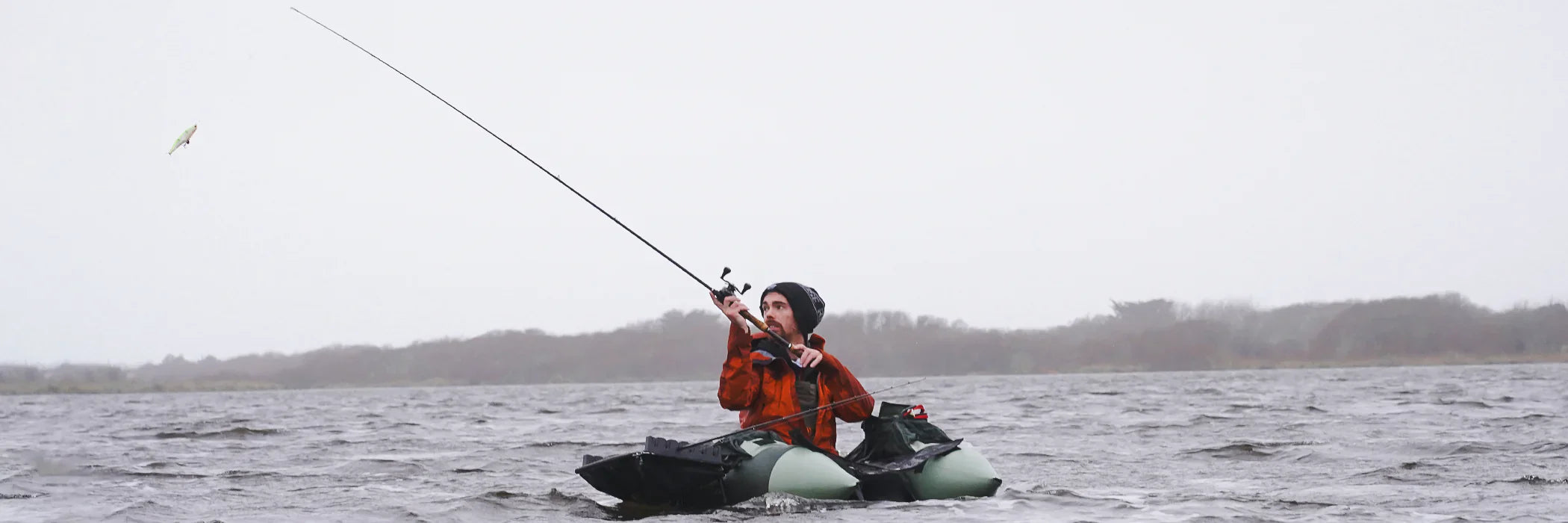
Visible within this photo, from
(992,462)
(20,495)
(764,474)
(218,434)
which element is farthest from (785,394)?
(218,434)

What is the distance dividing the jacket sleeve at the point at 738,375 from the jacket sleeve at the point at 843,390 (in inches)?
20.3

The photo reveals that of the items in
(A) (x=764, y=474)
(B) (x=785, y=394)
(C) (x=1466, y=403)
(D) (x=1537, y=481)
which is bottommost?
(D) (x=1537, y=481)

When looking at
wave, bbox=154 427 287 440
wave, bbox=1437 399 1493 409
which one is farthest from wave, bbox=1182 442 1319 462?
wave, bbox=154 427 287 440

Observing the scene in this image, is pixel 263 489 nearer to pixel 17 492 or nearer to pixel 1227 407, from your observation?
pixel 17 492

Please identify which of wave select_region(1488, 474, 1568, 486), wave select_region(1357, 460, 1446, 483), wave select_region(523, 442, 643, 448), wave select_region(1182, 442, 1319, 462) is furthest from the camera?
wave select_region(523, 442, 643, 448)

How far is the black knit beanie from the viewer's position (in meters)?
9.63

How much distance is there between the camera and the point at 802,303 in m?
9.63

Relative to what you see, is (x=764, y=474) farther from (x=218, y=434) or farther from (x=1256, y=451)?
(x=218, y=434)

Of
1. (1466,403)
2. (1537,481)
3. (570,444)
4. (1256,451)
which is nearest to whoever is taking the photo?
(1537,481)

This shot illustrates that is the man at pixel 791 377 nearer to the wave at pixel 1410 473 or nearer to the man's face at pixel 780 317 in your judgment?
the man's face at pixel 780 317

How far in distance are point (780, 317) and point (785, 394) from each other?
0.58 meters

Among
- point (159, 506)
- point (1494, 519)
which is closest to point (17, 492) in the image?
point (159, 506)

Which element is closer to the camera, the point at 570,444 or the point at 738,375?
the point at 738,375

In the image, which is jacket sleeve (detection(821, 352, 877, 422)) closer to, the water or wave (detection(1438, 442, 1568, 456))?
the water
